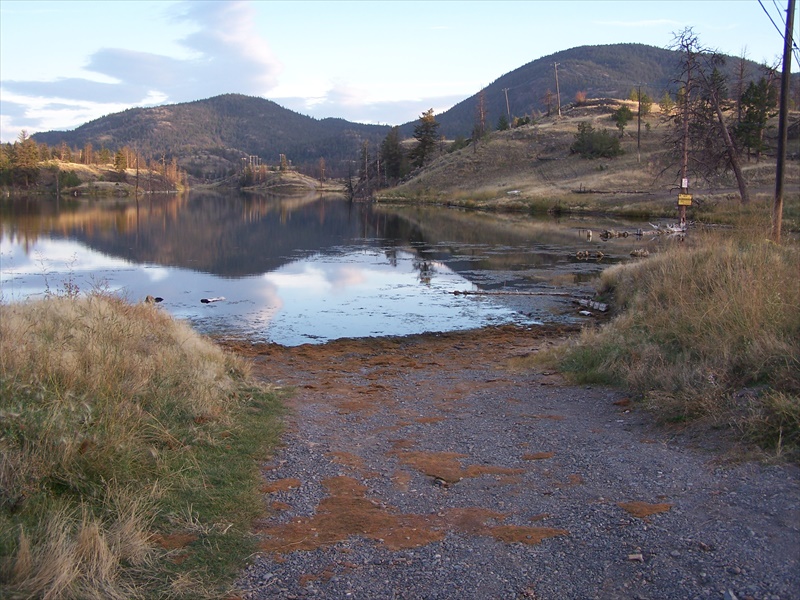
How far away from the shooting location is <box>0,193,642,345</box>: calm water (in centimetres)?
1720

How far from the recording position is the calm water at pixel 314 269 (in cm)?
1720

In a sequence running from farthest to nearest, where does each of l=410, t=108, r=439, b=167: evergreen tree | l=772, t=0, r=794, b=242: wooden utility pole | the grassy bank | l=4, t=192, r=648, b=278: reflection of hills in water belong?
l=410, t=108, r=439, b=167: evergreen tree, l=4, t=192, r=648, b=278: reflection of hills in water, l=772, t=0, r=794, b=242: wooden utility pole, the grassy bank

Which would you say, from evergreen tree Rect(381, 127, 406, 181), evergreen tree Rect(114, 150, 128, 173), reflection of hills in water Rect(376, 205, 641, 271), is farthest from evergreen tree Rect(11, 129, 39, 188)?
reflection of hills in water Rect(376, 205, 641, 271)

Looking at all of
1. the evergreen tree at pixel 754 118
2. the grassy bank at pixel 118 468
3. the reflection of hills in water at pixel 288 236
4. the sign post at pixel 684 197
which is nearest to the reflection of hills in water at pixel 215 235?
the reflection of hills in water at pixel 288 236

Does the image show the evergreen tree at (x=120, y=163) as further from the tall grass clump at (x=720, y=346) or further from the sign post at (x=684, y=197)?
the tall grass clump at (x=720, y=346)

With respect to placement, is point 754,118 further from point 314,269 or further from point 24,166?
point 24,166

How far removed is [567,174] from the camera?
7525 cm

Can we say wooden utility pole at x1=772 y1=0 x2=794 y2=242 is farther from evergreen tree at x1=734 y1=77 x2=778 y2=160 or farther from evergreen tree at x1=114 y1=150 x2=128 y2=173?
evergreen tree at x1=114 y1=150 x2=128 y2=173

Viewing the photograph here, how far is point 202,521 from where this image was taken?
4.84 metres

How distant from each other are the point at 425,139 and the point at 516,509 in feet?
324

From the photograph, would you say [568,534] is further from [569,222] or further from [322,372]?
[569,222]

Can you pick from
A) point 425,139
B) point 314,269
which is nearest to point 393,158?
point 425,139

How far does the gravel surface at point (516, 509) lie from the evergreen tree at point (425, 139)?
9573cm

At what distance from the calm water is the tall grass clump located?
583 cm
